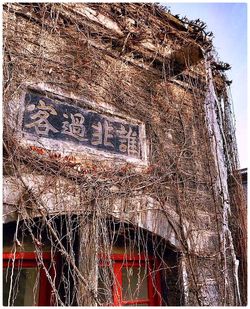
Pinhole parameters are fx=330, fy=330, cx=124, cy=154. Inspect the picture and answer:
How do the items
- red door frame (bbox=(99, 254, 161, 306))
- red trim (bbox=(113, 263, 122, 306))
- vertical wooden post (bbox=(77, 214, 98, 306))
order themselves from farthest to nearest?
red door frame (bbox=(99, 254, 161, 306)) → red trim (bbox=(113, 263, 122, 306)) → vertical wooden post (bbox=(77, 214, 98, 306))

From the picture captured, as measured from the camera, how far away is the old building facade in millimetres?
2764

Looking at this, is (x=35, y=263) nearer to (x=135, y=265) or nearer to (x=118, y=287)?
(x=118, y=287)

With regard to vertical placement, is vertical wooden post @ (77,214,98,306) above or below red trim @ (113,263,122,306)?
above

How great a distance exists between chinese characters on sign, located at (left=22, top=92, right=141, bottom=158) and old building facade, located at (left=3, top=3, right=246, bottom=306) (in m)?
0.01

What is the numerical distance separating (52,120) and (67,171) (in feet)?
1.59

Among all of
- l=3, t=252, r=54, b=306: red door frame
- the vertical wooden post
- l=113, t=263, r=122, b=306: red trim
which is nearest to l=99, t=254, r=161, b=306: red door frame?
l=113, t=263, r=122, b=306: red trim

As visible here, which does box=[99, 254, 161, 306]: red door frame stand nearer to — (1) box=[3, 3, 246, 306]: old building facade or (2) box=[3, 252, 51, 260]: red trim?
(1) box=[3, 3, 246, 306]: old building facade

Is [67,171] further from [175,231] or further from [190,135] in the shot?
[190,135]

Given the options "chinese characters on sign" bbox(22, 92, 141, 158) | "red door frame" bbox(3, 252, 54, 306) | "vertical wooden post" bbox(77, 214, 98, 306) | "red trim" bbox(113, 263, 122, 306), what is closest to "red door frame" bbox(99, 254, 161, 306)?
"red trim" bbox(113, 263, 122, 306)

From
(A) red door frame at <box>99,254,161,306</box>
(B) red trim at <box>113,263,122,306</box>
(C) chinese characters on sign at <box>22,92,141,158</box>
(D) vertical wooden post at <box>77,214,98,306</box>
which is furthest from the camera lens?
(A) red door frame at <box>99,254,161,306</box>

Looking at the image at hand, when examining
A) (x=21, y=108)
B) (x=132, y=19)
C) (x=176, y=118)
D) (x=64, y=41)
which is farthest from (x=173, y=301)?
(x=132, y=19)

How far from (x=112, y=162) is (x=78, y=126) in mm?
481

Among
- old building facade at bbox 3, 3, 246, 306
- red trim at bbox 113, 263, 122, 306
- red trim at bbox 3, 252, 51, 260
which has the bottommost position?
red trim at bbox 113, 263, 122, 306

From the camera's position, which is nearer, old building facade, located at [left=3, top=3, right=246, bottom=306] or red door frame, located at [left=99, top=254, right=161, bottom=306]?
old building facade, located at [left=3, top=3, right=246, bottom=306]
